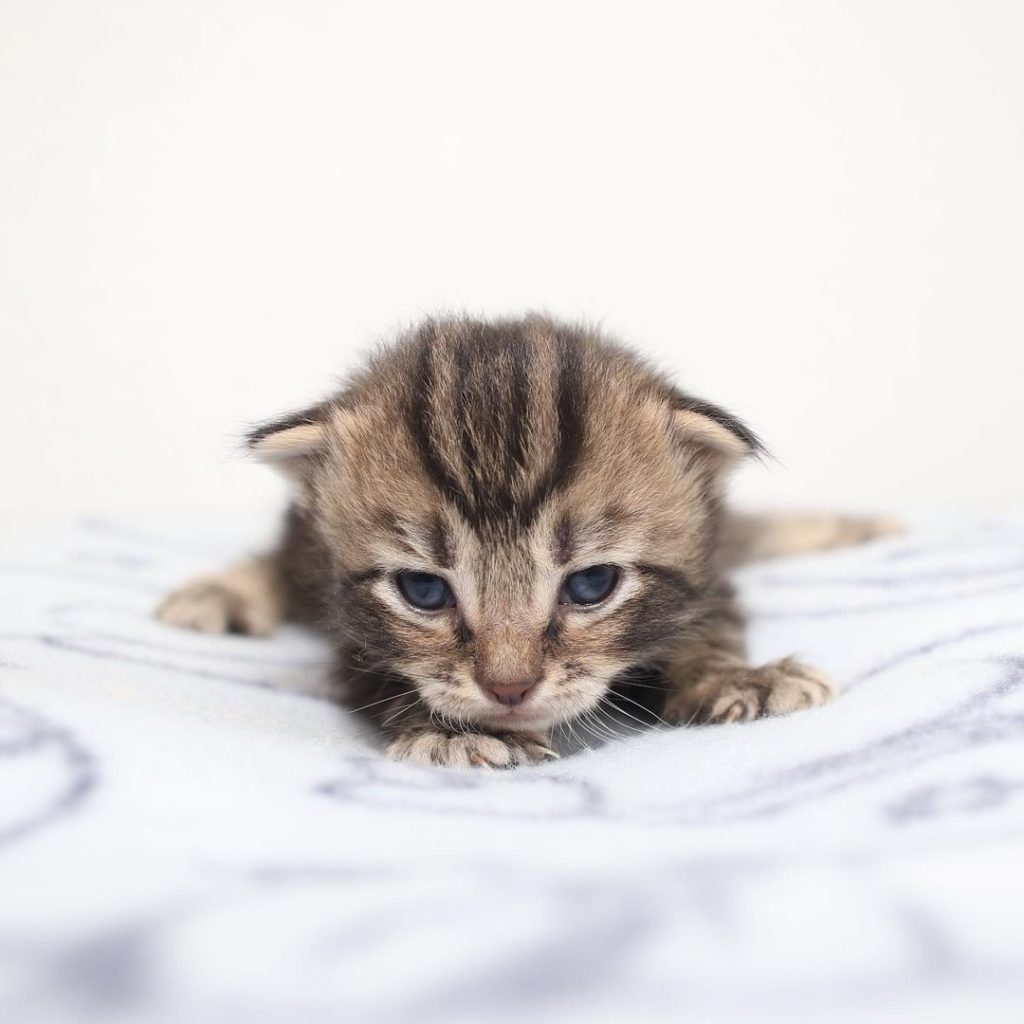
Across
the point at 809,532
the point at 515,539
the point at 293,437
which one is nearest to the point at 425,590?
the point at 515,539

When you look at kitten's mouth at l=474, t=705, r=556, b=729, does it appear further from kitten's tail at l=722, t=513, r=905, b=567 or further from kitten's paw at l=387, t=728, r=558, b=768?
kitten's tail at l=722, t=513, r=905, b=567

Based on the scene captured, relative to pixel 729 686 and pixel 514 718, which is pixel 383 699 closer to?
pixel 514 718

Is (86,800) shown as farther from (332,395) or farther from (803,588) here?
(803,588)

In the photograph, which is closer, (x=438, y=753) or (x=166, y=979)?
(x=166, y=979)

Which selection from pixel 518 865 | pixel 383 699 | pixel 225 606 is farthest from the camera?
pixel 225 606

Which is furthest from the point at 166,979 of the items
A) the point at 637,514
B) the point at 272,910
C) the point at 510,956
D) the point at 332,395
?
the point at 332,395

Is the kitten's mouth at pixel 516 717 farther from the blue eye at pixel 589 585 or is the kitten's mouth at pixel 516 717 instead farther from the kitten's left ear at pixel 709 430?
the kitten's left ear at pixel 709 430
